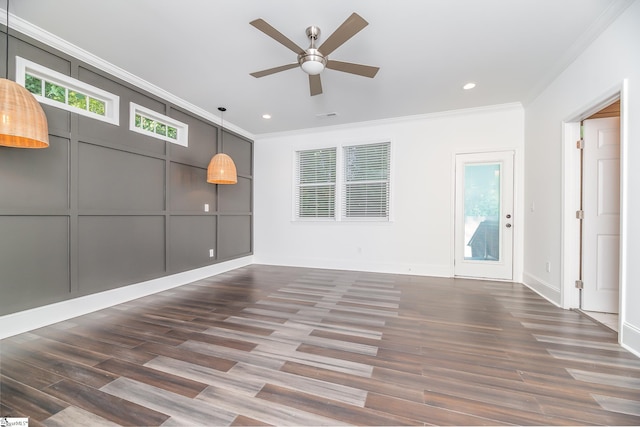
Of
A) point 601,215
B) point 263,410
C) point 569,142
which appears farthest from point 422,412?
point 569,142

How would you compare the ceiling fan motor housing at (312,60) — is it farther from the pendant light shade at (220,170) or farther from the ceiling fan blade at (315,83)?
the pendant light shade at (220,170)

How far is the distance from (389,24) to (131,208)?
375 cm

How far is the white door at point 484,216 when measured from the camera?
429cm

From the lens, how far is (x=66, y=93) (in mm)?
2807

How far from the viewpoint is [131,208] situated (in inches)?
132

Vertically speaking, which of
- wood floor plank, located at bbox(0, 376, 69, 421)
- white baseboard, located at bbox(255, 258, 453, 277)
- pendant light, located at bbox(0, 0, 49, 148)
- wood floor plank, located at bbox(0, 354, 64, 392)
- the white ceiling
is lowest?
wood floor plank, located at bbox(0, 354, 64, 392)

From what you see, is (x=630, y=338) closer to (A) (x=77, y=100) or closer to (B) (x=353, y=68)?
(B) (x=353, y=68)

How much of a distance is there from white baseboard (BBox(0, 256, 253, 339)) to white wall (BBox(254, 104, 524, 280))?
2.17 meters

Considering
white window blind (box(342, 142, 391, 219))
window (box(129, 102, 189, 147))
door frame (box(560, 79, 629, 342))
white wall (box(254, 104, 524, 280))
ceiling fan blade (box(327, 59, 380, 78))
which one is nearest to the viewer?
ceiling fan blade (box(327, 59, 380, 78))

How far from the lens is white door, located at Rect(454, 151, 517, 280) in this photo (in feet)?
14.1

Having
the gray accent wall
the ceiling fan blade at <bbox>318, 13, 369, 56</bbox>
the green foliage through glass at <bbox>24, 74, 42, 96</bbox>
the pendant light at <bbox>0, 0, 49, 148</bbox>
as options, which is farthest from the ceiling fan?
the green foliage through glass at <bbox>24, 74, 42, 96</bbox>

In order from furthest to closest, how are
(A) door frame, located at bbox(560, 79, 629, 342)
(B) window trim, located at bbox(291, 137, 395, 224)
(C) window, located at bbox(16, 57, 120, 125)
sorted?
(B) window trim, located at bbox(291, 137, 395, 224), (A) door frame, located at bbox(560, 79, 629, 342), (C) window, located at bbox(16, 57, 120, 125)

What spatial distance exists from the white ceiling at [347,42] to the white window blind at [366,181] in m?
1.25

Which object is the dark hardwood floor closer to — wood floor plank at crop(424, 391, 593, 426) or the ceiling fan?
wood floor plank at crop(424, 391, 593, 426)
